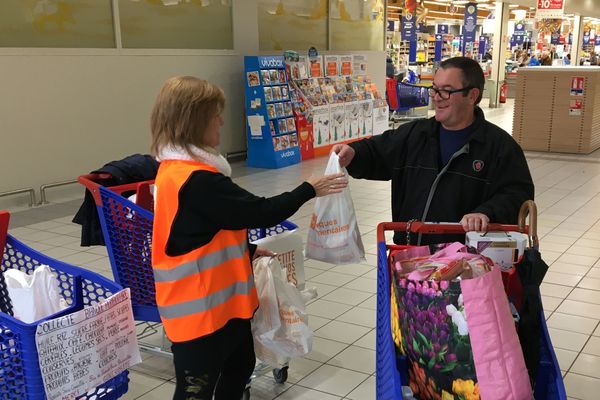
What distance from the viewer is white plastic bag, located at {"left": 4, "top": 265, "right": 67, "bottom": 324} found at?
1914mm

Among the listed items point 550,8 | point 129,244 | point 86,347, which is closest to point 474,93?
point 129,244

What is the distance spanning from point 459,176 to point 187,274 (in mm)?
1182

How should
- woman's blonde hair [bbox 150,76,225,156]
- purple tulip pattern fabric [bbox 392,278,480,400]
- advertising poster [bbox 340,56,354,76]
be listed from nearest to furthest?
purple tulip pattern fabric [bbox 392,278,480,400], woman's blonde hair [bbox 150,76,225,156], advertising poster [bbox 340,56,354,76]

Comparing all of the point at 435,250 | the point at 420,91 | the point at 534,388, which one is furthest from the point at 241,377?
the point at 420,91

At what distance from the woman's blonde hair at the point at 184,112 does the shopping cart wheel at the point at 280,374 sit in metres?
1.46

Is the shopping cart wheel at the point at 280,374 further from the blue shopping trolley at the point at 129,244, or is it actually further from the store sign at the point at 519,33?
the store sign at the point at 519,33

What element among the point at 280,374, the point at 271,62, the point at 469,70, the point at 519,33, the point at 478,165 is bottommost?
the point at 280,374

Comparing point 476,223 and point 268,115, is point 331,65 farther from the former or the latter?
point 476,223

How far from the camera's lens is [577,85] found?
10.2m

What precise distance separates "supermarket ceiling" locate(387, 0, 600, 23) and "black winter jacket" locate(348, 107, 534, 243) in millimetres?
16937

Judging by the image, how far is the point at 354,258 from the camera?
2.76m

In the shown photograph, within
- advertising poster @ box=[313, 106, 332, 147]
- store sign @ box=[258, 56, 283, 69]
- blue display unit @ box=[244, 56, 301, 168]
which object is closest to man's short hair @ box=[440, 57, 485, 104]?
blue display unit @ box=[244, 56, 301, 168]

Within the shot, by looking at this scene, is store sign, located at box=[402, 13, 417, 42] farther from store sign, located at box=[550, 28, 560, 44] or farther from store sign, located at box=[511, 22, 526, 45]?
store sign, located at box=[550, 28, 560, 44]

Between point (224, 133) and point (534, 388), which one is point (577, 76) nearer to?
point (224, 133)
